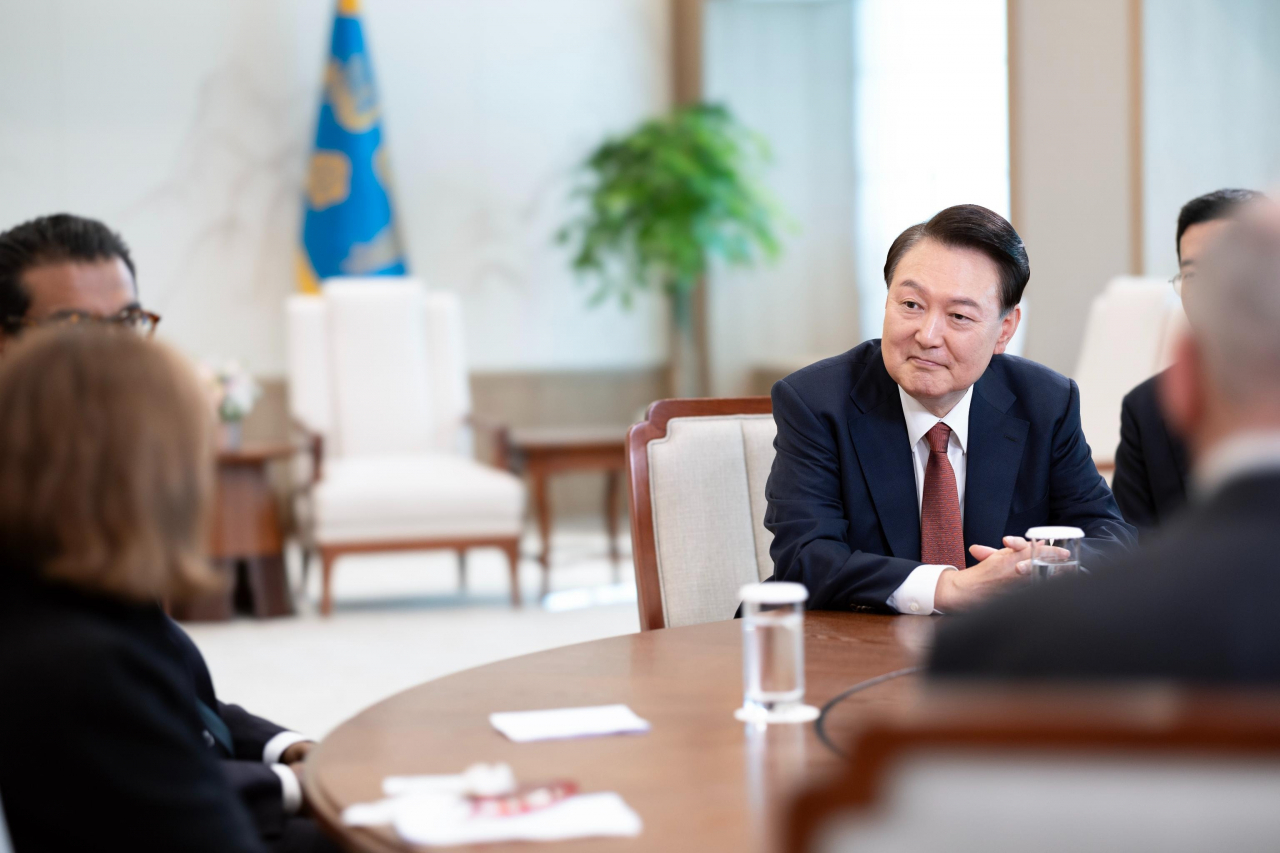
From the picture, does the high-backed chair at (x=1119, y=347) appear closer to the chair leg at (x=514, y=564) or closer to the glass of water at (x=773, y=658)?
the chair leg at (x=514, y=564)

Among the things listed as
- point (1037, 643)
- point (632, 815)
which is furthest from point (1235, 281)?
point (632, 815)

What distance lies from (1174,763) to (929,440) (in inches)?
64.9

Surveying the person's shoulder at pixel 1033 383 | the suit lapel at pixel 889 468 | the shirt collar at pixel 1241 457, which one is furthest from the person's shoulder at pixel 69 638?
the person's shoulder at pixel 1033 383

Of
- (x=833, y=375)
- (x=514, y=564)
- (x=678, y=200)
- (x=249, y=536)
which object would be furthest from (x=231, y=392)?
(x=833, y=375)

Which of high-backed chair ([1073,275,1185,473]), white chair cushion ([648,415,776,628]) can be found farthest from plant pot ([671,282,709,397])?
white chair cushion ([648,415,776,628])

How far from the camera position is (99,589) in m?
1.08

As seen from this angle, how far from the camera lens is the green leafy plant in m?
7.16

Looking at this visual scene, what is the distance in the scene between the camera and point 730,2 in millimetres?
7867

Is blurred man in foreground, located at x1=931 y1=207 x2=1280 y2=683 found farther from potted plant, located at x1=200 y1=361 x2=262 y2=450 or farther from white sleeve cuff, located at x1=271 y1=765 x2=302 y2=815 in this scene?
potted plant, located at x1=200 y1=361 x2=262 y2=450

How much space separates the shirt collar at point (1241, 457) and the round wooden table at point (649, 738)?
17.3 inches

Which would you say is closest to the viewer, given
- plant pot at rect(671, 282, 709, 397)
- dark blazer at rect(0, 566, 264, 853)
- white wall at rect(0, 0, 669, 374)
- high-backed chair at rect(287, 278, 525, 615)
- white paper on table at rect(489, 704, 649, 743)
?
dark blazer at rect(0, 566, 264, 853)

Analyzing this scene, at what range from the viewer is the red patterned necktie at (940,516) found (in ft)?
6.98

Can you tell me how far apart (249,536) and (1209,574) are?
524 cm

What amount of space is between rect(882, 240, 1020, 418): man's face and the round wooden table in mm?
513
